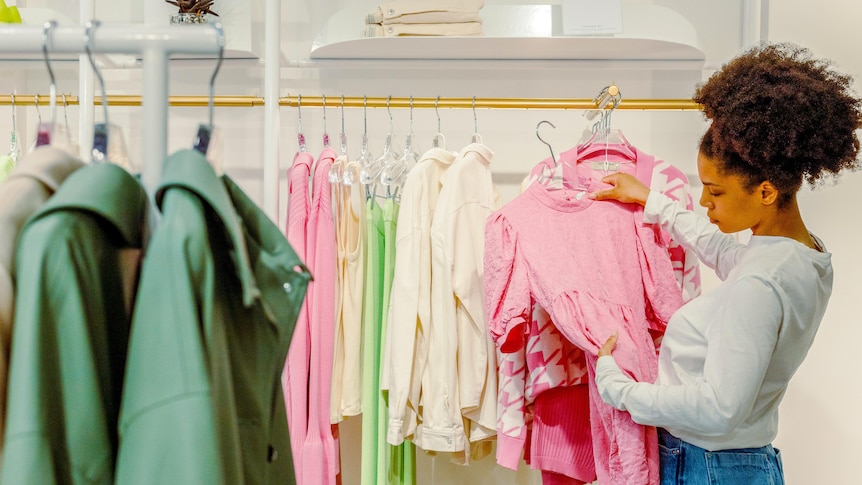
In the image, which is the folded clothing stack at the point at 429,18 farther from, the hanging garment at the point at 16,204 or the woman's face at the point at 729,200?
the hanging garment at the point at 16,204

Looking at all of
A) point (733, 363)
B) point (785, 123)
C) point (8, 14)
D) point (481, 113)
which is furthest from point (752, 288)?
point (8, 14)

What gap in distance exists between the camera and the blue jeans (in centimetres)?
159

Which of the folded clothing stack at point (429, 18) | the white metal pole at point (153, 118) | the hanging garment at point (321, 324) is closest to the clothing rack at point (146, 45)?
the white metal pole at point (153, 118)

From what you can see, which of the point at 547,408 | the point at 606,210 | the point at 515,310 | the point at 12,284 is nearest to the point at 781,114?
the point at 606,210

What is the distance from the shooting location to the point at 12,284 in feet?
2.42

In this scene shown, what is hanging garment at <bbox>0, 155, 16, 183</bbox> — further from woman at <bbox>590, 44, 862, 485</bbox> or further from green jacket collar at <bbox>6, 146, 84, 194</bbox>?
woman at <bbox>590, 44, 862, 485</bbox>

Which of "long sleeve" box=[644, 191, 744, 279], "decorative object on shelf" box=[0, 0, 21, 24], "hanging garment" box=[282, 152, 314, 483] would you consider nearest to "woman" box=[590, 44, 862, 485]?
"long sleeve" box=[644, 191, 744, 279]

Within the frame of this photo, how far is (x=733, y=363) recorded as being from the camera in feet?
4.73

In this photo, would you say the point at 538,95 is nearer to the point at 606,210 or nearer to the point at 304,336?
the point at 606,210

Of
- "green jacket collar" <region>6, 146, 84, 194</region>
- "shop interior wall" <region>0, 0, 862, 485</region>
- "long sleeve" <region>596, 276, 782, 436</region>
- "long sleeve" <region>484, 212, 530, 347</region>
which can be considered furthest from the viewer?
"shop interior wall" <region>0, 0, 862, 485</region>

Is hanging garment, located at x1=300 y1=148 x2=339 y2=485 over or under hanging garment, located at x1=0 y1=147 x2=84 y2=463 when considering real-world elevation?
under

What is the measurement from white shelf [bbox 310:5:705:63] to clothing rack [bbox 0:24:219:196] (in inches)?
56.6

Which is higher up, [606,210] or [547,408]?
[606,210]

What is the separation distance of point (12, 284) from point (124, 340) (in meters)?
0.12
